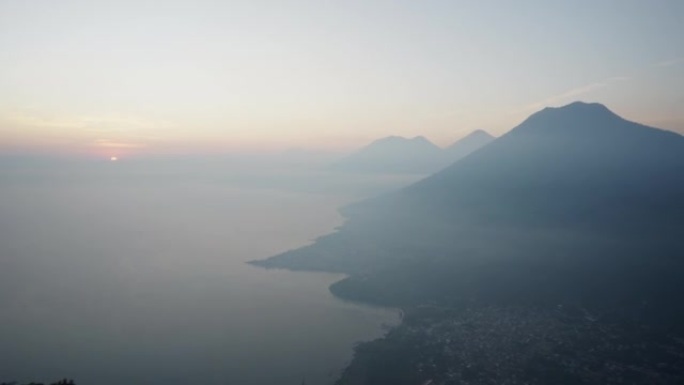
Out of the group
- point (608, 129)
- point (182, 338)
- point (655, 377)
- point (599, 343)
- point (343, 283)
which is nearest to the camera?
point (655, 377)

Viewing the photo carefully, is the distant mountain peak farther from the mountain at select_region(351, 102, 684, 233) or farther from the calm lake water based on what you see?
the calm lake water

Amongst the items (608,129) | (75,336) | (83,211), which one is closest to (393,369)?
(75,336)

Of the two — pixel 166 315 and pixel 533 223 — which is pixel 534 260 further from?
pixel 166 315

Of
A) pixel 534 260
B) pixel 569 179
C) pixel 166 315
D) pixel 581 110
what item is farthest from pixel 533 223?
pixel 166 315

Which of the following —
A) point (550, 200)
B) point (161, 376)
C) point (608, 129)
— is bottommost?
point (161, 376)

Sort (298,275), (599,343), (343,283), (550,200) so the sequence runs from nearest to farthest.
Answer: (599,343) → (343,283) → (298,275) → (550,200)

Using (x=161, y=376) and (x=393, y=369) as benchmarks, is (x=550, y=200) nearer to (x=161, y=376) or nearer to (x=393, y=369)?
(x=393, y=369)

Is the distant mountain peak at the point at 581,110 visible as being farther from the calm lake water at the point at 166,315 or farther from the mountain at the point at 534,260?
the calm lake water at the point at 166,315

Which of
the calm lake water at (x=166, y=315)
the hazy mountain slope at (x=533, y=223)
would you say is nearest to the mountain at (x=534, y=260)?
the hazy mountain slope at (x=533, y=223)
